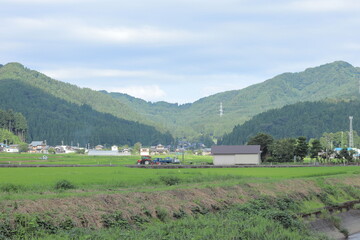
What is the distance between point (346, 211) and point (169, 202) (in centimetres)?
1985

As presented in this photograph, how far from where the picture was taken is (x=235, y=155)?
105 m

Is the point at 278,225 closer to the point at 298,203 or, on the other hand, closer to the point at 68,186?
the point at 298,203

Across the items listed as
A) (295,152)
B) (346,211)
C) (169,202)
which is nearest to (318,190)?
(346,211)

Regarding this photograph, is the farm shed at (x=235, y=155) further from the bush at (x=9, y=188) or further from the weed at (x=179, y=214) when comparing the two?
the weed at (x=179, y=214)

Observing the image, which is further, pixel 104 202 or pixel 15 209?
pixel 104 202

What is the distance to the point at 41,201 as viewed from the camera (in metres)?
25.6

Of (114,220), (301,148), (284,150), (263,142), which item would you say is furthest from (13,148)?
(114,220)

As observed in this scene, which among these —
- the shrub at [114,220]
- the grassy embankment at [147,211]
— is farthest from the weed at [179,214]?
the shrub at [114,220]

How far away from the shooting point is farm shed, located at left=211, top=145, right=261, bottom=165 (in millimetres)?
104312

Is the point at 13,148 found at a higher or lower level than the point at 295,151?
higher

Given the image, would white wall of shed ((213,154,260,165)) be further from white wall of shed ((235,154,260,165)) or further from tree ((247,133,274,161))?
tree ((247,133,274,161))

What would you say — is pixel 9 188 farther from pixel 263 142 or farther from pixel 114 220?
pixel 263 142

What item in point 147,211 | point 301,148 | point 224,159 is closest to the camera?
point 147,211

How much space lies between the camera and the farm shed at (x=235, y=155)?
342 feet
